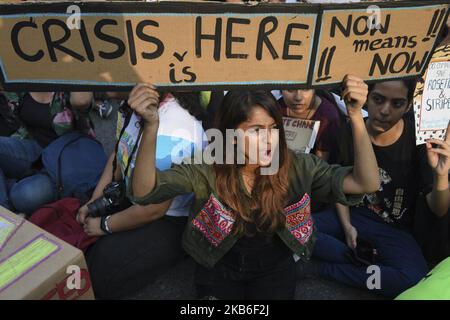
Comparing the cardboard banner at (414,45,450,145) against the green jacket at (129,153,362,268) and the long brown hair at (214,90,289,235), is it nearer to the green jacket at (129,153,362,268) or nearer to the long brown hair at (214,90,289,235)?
the green jacket at (129,153,362,268)

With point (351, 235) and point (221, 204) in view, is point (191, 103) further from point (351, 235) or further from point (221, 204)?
point (351, 235)

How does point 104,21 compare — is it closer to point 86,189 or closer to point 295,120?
point 86,189

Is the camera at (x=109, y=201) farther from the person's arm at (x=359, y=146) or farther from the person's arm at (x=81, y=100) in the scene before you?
the person's arm at (x=359, y=146)

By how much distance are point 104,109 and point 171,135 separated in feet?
7.20

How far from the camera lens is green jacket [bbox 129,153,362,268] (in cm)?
167

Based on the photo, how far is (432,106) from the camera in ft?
6.56

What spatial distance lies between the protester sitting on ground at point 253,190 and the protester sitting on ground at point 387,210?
0.48 m

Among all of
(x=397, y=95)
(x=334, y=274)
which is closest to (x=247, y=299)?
(x=334, y=274)

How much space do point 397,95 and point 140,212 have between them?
1406mm

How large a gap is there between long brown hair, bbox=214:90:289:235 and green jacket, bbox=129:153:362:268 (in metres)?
0.03

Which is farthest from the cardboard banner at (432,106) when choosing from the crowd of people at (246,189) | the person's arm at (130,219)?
the person's arm at (130,219)

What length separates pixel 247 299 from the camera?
6.79 feet

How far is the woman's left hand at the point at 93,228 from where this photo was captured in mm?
2149

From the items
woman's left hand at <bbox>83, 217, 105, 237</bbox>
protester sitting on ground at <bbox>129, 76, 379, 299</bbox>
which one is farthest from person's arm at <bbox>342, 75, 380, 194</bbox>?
woman's left hand at <bbox>83, 217, 105, 237</bbox>
